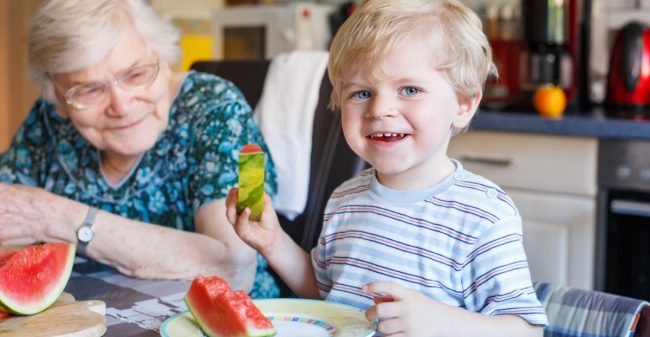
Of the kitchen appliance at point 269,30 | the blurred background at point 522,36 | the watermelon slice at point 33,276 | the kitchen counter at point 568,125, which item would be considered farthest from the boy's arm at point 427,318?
the kitchen appliance at point 269,30

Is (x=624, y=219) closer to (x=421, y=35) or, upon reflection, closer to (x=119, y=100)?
(x=119, y=100)

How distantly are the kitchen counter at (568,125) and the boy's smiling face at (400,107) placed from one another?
1.44 metres

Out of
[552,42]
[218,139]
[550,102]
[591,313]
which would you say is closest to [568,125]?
[550,102]

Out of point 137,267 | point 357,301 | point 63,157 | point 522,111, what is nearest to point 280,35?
point 522,111

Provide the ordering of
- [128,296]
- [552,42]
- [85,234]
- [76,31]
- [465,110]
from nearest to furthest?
[465,110], [128,296], [85,234], [76,31], [552,42]

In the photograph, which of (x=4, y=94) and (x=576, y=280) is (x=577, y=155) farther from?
(x=4, y=94)

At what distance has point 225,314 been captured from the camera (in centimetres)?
102

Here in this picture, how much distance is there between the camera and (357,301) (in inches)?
46.6

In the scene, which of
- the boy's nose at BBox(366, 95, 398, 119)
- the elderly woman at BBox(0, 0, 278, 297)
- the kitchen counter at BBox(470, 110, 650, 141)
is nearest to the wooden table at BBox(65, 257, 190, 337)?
the elderly woman at BBox(0, 0, 278, 297)

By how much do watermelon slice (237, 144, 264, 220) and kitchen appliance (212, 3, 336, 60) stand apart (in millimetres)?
2606

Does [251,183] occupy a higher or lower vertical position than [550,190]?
higher

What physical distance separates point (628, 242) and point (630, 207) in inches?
4.7

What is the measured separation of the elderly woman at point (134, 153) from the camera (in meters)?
1.52

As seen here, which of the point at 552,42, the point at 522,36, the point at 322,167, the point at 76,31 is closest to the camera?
the point at 76,31
